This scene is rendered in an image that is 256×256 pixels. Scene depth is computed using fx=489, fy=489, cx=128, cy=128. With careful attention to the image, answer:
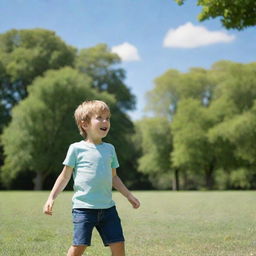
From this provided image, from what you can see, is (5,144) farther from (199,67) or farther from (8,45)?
(199,67)

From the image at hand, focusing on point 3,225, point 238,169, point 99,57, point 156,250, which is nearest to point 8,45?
point 99,57

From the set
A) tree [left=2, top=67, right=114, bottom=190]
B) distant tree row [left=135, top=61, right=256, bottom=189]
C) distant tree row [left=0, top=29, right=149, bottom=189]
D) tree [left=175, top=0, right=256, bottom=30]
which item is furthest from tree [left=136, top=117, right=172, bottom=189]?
tree [left=175, top=0, right=256, bottom=30]

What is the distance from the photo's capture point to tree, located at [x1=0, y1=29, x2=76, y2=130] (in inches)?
2152

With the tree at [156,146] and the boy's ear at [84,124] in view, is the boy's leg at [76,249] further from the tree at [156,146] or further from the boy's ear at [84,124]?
the tree at [156,146]

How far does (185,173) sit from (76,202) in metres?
55.4

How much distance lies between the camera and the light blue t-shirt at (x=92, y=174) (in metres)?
4.84

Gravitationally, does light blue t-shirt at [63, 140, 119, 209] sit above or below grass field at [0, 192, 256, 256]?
above

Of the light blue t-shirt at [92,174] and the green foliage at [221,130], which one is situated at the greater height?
the green foliage at [221,130]

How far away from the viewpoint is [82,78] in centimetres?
4969

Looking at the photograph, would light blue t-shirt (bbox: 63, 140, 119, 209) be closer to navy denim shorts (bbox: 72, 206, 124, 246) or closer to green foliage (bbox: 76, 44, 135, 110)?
navy denim shorts (bbox: 72, 206, 124, 246)

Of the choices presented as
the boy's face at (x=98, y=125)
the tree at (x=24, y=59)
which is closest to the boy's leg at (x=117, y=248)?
the boy's face at (x=98, y=125)

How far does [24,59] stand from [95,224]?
51781 millimetres

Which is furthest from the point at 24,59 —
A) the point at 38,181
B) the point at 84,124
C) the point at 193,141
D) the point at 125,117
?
the point at 84,124

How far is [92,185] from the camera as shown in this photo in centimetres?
487
